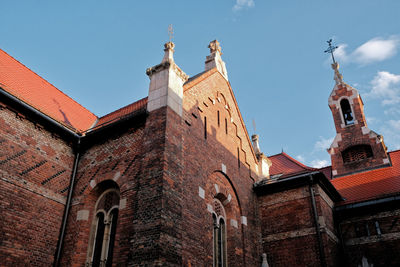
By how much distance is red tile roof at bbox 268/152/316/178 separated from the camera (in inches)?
743

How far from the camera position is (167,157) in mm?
11016

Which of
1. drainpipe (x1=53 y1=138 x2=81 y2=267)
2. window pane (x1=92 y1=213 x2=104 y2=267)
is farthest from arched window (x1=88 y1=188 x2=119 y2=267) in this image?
drainpipe (x1=53 y1=138 x2=81 y2=267)

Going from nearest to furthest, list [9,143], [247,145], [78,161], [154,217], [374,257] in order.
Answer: [154,217], [9,143], [78,161], [374,257], [247,145]

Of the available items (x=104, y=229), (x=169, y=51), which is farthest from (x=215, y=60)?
(x=104, y=229)

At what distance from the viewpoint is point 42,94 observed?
15.5 meters

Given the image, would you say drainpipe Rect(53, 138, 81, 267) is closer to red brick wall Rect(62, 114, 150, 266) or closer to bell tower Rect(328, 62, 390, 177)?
red brick wall Rect(62, 114, 150, 266)

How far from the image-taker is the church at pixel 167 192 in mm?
10758

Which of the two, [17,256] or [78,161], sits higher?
[78,161]

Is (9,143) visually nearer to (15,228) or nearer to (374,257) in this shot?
(15,228)

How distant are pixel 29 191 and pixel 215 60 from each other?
9843 millimetres

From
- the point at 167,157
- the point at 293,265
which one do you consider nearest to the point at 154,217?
the point at 167,157

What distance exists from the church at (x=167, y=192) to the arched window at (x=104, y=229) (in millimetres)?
36

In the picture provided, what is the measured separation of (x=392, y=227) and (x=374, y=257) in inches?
55.1

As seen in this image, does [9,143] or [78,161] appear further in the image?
[78,161]
